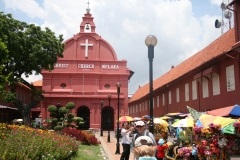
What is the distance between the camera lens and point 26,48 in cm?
2778

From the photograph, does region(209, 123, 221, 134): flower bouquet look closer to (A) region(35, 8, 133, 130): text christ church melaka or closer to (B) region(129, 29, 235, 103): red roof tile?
(B) region(129, 29, 235, 103): red roof tile

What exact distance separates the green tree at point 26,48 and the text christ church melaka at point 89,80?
879cm

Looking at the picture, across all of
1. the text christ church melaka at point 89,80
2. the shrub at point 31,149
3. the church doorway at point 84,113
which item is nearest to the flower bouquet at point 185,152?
the shrub at point 31,149

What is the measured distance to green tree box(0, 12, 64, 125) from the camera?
2628 cm

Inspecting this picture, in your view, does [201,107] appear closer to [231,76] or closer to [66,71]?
[231,76]

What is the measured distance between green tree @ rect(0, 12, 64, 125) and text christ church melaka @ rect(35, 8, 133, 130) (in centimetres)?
879

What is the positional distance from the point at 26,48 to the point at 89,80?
518 inches

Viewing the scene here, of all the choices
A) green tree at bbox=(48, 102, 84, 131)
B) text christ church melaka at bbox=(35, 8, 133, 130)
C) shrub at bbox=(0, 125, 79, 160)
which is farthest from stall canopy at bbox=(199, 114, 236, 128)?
text christ church melaka at bbox=(35, 8, 133, 130)

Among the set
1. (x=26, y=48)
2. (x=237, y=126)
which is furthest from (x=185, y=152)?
(x=26, y=48)

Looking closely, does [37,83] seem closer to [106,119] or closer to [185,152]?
[106,119]

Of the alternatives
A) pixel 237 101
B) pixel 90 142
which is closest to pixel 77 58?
pixel 90 142

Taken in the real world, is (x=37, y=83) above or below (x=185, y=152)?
above

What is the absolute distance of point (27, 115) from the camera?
101 feet

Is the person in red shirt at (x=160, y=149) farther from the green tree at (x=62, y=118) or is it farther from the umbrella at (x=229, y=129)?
the green tree at (x=62, y=118)
